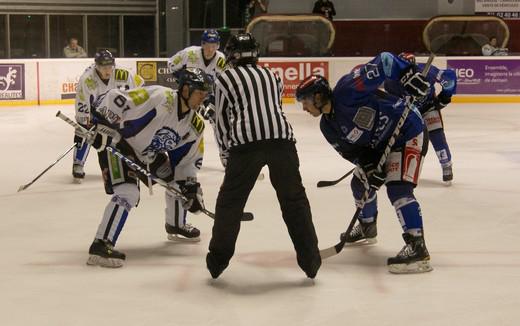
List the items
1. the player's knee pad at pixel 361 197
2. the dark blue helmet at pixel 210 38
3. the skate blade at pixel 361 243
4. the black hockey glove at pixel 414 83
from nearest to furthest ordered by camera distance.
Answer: the black hockey glove at pixel 414 83 → the player's knee pad at pixel 361 197 → the skate blade at pixel 361 243 → the dark blue helmet at pixel 210 38

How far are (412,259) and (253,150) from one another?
1.01 m

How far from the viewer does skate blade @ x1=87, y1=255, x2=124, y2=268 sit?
4758 millimetres

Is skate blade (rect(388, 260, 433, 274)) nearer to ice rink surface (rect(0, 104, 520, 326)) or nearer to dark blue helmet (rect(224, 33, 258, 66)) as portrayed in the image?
ice rink surface (rect(0, 104, 520, 326))

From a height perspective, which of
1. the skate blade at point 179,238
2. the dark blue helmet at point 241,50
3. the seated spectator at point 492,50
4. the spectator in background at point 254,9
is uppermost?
the spectator in background at point 254,9

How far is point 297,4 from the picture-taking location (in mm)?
18797

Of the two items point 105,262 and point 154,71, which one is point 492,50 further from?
point 105,262

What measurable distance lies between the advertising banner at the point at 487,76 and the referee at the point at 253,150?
10.5m

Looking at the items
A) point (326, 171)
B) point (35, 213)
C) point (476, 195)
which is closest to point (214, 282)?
point (35, 213)

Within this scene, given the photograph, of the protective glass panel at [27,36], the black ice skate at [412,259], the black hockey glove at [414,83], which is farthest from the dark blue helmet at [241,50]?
the protective glass panel at [27,36]

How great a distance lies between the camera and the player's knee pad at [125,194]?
4.78m

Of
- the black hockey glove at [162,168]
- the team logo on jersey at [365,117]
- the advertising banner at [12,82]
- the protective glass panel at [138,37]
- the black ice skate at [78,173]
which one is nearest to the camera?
the team logo on jersey at [365,117]

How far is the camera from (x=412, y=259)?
182 inches

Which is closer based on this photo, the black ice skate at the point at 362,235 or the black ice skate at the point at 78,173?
the black ice skate at the point at 362,235

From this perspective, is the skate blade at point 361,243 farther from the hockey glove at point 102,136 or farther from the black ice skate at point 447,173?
the black ice skate at point 447,173
